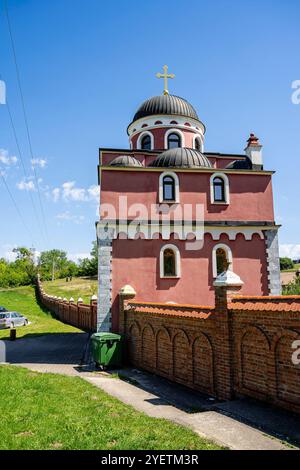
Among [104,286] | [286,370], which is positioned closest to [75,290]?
[104,286]

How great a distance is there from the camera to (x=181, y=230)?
16.8 metres

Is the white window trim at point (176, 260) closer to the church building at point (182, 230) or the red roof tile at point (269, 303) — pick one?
the church building at point (182, 230)

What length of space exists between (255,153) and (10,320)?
70.4 ft

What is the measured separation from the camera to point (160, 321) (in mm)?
12023

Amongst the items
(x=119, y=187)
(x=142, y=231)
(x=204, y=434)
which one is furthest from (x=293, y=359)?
(x=119, y=187)

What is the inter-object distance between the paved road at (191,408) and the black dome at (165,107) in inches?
596

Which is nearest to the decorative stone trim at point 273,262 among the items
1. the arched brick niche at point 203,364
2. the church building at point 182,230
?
the church building at point 182,230

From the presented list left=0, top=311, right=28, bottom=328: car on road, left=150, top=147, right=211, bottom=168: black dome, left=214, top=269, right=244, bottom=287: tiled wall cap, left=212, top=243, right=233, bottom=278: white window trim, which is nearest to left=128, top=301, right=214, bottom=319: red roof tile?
left=214, top=269, right=244, bottom=287: tiled wall cap

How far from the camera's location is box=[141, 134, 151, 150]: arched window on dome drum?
23.0 meters

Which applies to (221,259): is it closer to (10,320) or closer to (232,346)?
(232,346)

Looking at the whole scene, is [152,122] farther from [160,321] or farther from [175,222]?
[160,321]

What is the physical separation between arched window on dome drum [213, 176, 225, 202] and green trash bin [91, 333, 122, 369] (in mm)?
8176

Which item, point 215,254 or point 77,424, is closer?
point 77,424

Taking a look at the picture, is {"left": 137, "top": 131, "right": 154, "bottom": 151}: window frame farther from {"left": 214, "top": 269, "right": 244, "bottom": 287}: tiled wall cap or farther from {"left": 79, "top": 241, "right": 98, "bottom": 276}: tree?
{"left": 79, "top": 241, "right": 98, "bottom": 276}: tree
